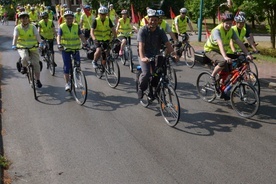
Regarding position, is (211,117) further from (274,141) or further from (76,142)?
(76,142)

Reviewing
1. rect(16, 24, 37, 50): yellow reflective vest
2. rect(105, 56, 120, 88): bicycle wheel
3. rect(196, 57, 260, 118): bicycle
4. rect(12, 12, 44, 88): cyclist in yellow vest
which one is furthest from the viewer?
rect(105, 56, 120, 88): bicycle wheel

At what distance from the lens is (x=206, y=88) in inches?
302

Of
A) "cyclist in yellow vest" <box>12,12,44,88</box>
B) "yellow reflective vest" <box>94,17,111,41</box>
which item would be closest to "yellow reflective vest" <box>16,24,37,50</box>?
A: "cyclist in yellow vest" <box>12,12,44,88</box>

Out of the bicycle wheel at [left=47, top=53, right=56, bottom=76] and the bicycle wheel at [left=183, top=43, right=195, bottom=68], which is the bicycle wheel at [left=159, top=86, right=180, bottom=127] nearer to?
the bicycle wheel at [left=47, top=53, right=56, bottom=76]

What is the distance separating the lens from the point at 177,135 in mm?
5789

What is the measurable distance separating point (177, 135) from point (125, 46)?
6475mm

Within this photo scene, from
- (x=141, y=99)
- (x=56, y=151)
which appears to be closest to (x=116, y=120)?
(x=141, y=99)

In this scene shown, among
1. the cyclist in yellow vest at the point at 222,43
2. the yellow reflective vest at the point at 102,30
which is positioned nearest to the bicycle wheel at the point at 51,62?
the yellow reflective vest at the point at 102,30

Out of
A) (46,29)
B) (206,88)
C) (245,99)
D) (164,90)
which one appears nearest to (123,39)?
(46,29)

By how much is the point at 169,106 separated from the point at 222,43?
5.79 ft

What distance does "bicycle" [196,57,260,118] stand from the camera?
6.38 m

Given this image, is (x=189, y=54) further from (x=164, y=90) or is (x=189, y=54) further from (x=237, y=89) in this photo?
(x=164, y=90)

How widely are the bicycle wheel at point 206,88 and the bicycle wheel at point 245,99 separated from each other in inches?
31.7

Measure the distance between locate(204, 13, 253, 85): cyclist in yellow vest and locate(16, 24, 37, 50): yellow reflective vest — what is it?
4338 mm
